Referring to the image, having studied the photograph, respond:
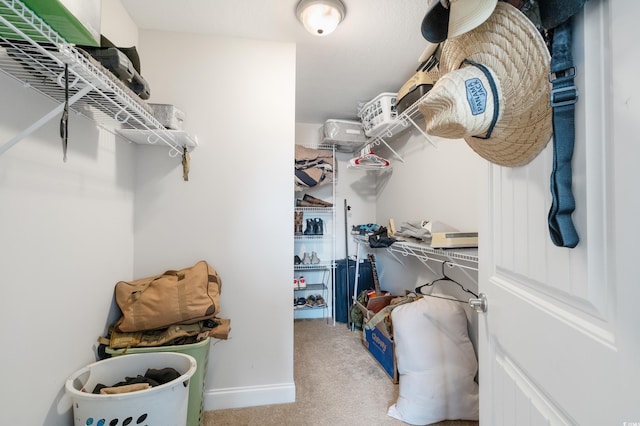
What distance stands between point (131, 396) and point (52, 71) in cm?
112

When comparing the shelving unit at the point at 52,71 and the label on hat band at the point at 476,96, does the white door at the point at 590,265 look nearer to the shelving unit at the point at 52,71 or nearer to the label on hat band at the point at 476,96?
the label on hat band at the point at 476,96

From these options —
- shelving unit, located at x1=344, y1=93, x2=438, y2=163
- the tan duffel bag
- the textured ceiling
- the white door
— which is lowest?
the tan duffel bag

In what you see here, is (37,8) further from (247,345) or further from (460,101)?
(247,345)

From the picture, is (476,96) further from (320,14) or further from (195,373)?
(195,373)

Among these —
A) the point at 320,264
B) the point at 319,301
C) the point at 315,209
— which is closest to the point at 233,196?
the point at 315,209

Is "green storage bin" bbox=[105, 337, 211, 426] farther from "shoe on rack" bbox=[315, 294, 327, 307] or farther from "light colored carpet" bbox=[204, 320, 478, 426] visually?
"shoe on rack" bbox=[315, 294, 327, 307]

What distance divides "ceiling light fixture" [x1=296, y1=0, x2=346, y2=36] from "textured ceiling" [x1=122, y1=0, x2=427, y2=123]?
6 centimetres

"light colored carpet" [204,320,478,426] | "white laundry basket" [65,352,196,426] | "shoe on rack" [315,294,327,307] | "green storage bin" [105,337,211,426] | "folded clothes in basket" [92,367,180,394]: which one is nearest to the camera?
"white laundry basket" [65,352,196,426]

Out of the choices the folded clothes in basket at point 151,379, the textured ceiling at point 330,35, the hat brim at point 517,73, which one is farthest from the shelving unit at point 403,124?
the folded clothes in basket at point 151,379

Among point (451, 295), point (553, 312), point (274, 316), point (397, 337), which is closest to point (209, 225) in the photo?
point (274, 316)

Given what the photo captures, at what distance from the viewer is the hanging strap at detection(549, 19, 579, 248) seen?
50 cm

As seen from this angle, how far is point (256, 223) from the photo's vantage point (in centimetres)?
170

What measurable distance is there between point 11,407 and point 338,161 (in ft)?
10.0

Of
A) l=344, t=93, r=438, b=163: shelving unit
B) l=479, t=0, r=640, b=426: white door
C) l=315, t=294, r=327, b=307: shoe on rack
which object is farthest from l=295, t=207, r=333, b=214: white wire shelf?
l=479, t=0, r=640, b=426: white door
